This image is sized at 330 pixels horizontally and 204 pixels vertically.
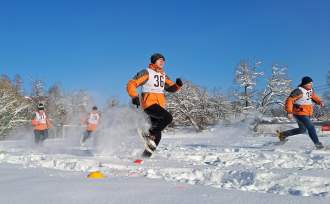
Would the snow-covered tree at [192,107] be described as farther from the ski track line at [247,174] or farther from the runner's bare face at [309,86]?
the ski track line at [247,174]

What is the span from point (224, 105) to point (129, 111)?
144ft

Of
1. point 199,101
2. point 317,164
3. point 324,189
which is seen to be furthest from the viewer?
point 199,101

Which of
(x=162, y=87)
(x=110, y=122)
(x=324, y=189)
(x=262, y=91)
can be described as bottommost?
(x=324, y=189)

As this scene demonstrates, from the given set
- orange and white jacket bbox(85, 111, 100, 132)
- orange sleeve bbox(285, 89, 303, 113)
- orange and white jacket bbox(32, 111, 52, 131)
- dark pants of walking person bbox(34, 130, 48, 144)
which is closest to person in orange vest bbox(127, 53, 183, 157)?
orange sleeve bbox(285, 89, 303, 113)

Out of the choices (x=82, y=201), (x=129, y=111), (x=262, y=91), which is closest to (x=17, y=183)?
(x=82, y=201)

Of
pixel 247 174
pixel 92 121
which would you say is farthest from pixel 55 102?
pixel 247 174

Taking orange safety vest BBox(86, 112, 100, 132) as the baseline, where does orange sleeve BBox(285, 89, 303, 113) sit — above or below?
above

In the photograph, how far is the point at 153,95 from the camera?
7672 millimetres

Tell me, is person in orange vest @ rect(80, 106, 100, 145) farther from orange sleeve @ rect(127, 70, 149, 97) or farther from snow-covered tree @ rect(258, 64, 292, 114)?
snow-covered tree @ rect(258, 64, 292, 114)

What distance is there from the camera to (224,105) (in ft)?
172

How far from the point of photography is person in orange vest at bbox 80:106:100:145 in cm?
1535

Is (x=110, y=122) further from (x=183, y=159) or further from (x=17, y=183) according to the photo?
(x=17, y=183)

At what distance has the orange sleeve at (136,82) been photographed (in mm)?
7281

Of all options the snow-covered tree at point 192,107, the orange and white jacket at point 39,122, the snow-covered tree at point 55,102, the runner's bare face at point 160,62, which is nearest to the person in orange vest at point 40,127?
the orange and white jacket at point 39,122
